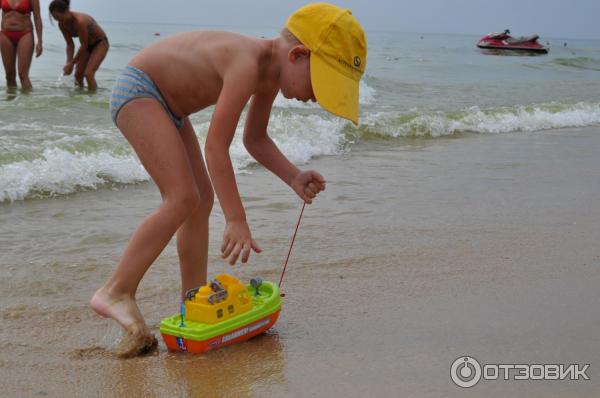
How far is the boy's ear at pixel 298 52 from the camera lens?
2.69 metres

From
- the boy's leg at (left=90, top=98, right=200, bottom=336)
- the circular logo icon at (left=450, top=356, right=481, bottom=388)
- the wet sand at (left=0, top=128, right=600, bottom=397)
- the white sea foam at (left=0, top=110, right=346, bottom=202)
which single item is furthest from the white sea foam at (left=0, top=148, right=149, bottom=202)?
the circular logo icon at (left=450, top=356, right=481, bottom=388)

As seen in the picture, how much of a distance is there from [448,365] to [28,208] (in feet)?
10.7

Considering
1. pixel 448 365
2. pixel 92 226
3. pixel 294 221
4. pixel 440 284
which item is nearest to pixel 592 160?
pixel 294 221

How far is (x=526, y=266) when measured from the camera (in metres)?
3.73

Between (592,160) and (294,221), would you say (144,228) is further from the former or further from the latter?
(592,160)

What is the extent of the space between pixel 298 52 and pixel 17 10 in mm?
7899

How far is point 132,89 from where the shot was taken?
2809 millimetres

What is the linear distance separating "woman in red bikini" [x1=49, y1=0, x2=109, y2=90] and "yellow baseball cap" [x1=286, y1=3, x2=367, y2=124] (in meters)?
8.24

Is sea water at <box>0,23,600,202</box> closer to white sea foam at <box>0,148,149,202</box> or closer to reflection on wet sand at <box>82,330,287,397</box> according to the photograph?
white sea foam at <box>0,148,149,202</box>

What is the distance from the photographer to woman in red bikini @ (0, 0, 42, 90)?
958cm

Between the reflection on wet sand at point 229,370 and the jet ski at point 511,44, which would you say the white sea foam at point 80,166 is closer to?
the reflection on wet sand at point 229,370

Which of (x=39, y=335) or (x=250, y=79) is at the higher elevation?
(x=250, y=79)

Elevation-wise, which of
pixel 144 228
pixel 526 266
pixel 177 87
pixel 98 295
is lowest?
pixel 526 266

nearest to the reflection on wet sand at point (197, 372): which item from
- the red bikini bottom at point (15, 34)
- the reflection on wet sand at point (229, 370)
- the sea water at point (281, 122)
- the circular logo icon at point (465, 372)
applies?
the reflection on wet sand at point (229, 370)
